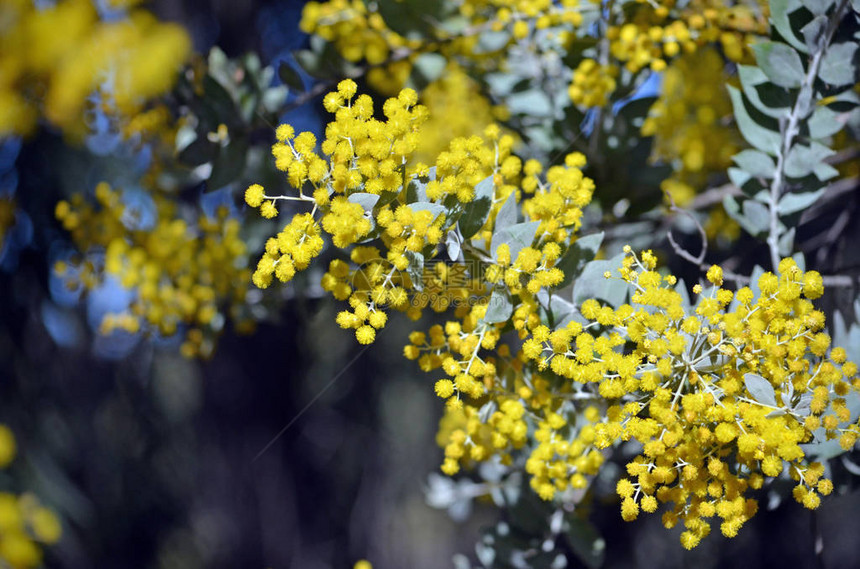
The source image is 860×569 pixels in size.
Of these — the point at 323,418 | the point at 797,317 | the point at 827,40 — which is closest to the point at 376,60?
the point at 827,40

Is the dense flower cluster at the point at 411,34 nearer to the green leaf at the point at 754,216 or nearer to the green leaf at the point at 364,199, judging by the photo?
the green leaf at the point at 754,216

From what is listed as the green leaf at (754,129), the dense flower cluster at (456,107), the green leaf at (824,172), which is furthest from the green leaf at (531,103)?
the green leaf at (824,172)

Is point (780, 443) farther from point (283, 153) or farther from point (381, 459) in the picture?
point (381, 459)

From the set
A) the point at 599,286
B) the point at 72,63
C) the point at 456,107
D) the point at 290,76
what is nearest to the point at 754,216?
the point at 599,286

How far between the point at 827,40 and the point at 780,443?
1.63ft

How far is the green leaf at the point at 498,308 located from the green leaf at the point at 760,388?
0.22m

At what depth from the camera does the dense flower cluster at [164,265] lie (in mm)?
1139

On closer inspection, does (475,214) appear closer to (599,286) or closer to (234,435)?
(599,286)

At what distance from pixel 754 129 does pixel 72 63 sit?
1.26 m

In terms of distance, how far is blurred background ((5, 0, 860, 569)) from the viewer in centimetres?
151

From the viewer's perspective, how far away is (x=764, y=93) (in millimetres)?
725

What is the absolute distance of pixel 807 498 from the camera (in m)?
0.53

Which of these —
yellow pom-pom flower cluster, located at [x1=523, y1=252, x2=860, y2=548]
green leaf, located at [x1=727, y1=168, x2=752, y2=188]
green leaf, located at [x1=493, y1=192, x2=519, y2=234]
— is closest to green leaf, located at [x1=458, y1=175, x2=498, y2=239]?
green leaf, located at [x1=493, y1=192, x2=519, y2=234]

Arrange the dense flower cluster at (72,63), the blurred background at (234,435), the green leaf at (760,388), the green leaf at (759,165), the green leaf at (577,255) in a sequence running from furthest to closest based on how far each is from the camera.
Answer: the blurred background at (234,435)
the dense flower cluster at (72,63)
the green leaf at (759,165)
the green leaf at (577,255)
the green leaf at (760,388)
